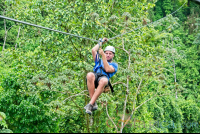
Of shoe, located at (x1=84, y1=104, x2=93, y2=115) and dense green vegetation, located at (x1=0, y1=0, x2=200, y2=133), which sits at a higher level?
dense green vegetation, located at (x1=0, y1=0, x2=200, y2=133)

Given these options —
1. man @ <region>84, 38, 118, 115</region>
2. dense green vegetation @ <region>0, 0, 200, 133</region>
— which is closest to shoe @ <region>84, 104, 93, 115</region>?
man @ <region>84, 38, 118, 115</region>

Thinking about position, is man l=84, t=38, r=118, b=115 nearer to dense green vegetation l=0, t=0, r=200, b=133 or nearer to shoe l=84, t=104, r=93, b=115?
shoe l=84, t=104, r=93, b=115

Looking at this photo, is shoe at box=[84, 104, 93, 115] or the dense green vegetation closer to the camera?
shoe at box=[84, 104, 93, 115]

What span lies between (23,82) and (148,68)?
404 centimetres

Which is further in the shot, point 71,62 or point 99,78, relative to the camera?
point 71,62

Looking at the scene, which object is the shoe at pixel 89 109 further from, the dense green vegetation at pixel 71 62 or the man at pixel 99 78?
the dense green vegetation at pixel 71 62

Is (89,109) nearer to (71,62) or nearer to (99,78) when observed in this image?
(99,78)

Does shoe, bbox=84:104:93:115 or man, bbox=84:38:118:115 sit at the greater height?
man, bbox=84:38:118:115

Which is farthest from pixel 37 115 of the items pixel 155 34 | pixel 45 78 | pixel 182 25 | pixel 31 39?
pixel 182 25

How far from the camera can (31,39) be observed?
7.75 metres

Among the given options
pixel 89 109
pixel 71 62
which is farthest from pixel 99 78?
pixel 71 62

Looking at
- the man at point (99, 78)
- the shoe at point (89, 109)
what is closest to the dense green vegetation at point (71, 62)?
the man at point (99, 78)

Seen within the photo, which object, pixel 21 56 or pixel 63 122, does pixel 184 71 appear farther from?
pixel 21 56

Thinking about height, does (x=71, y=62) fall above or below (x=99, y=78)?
above
